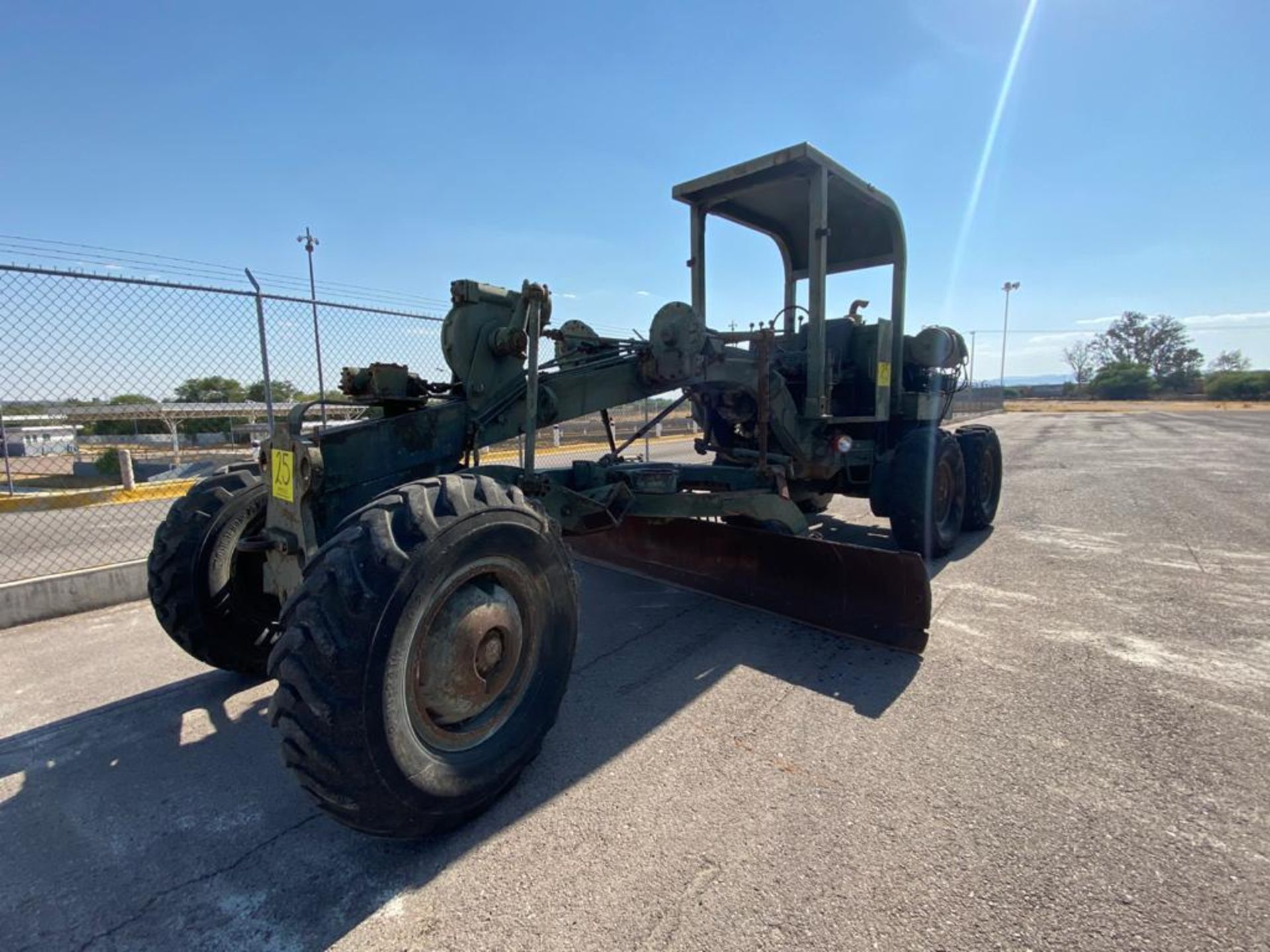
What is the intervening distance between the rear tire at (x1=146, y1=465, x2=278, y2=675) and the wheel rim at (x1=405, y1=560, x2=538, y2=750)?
1.53m

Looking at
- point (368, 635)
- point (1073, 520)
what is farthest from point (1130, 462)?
point (368, 635)

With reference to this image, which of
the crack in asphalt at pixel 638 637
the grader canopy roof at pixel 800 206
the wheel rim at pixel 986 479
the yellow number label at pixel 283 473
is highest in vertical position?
the grader canopy roof at pixel 800 206

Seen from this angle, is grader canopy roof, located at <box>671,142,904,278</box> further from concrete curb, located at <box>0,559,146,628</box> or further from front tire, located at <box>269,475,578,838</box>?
concrete curb, located at <box>0,559,146,628</box>

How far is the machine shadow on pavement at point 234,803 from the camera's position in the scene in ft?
6.53

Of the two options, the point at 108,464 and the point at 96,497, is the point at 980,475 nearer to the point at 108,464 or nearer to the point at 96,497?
the point at 96,497

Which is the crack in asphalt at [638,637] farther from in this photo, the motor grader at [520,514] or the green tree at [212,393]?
the green tree at [212,393]

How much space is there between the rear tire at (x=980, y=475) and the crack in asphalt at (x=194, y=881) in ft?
21.8

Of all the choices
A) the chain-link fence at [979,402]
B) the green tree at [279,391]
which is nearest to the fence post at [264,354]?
the green tree at [279,391]

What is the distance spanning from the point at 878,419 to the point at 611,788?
170 inches

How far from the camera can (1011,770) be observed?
265 centimetres

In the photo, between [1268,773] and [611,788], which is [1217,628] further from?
[611,788]

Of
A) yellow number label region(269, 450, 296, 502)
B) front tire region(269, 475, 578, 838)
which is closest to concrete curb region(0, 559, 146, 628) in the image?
yellow number label region(269, 450, 296, 502)

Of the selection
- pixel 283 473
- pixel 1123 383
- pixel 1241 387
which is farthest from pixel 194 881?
pixel 1123 383

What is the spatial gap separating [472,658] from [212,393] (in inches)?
491
